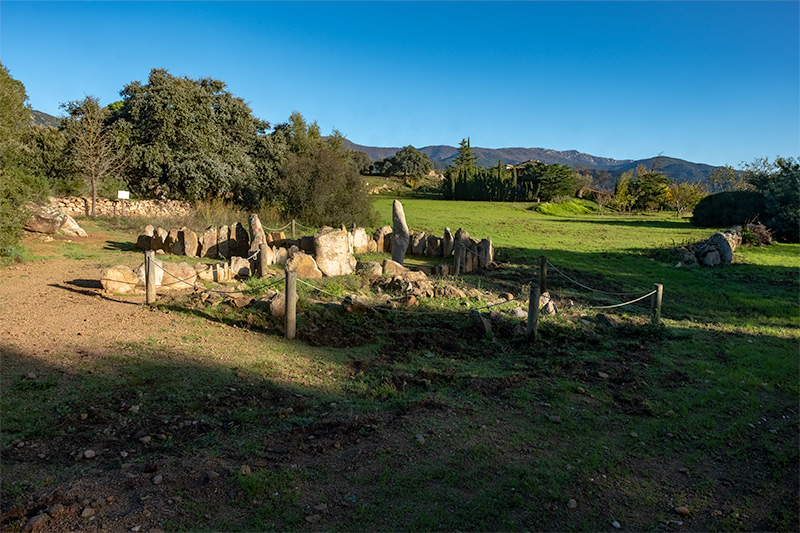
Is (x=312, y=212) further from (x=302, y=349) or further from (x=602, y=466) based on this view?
(x=602, y=466)

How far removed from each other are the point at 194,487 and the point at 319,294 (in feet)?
20.7

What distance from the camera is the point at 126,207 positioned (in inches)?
945

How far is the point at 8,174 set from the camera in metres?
12.2

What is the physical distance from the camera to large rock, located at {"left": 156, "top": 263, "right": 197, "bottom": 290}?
386 inches

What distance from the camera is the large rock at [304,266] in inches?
449

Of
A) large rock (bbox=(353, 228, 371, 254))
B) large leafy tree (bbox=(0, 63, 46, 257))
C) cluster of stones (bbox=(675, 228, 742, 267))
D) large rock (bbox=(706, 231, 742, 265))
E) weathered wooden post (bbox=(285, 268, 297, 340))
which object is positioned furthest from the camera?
large rock (bbox=(706, 231, 742, 265))

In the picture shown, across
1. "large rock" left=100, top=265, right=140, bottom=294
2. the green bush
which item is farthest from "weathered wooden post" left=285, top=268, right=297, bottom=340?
the green bush

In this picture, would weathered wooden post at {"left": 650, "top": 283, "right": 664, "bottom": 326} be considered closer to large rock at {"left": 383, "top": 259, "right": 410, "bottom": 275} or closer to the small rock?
large rock at {"left": 383, "top": 259, "right": 410, "bottom": 275}

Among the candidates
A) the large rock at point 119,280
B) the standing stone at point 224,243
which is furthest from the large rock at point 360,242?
the large rock at point 119,280

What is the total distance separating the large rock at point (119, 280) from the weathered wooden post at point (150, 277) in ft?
2.11

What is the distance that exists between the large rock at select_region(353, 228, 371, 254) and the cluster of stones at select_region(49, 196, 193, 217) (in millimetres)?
11222

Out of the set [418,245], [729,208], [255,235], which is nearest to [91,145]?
[255,235]

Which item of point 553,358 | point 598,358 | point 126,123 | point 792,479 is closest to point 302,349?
point 553,358

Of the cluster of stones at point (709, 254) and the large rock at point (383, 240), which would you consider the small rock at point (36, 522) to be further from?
the cluster of stones at point (709, 254)
